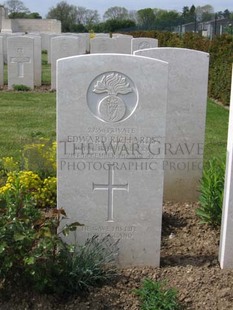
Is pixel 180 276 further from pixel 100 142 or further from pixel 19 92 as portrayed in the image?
pixel 19 92

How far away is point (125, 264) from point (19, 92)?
31.3 feet

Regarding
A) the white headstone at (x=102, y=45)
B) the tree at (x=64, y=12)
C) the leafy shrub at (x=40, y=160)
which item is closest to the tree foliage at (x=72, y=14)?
the tree at (x=64, y=12)

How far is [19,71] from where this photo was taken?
12812 mm

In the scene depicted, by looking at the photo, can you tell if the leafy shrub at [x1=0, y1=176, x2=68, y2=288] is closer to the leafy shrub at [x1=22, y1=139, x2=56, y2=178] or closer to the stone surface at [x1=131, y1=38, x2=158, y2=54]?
the leafy shrub at [x1=22, y1=139, x2=56, y2=178]

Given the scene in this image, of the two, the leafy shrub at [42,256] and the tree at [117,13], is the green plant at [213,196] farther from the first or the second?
the tree at [117,13]

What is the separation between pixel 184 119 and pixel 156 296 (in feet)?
6.90

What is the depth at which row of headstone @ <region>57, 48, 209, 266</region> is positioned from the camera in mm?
3203

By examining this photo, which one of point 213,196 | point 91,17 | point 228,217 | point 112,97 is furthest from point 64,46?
point 91,17

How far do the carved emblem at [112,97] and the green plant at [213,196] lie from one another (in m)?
1.08

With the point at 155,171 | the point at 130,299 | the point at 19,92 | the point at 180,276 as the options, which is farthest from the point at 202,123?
the point at 19,92

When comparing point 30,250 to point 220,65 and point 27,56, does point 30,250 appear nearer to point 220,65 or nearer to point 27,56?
point 220,65

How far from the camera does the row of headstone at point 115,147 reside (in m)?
3.20

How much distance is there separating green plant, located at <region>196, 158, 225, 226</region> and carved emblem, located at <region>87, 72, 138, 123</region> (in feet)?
3.53

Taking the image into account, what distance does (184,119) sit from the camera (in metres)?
4.65
